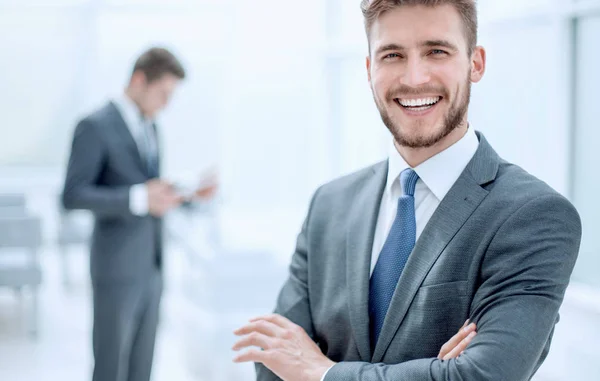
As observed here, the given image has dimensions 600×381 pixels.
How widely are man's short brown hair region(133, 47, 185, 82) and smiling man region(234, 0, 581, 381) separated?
1906 millimetres

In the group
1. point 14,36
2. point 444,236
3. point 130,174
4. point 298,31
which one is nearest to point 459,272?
point 444,236

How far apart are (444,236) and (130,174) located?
2068 millimetres

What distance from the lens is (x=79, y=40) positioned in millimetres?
8633

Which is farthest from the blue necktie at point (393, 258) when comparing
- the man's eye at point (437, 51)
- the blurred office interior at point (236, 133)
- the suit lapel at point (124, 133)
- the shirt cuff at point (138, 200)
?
the suit lapel at point (124, 133)

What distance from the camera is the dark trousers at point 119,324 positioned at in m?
2.96

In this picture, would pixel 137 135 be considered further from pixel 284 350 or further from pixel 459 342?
pixel 459 342

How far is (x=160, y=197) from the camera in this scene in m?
2.97

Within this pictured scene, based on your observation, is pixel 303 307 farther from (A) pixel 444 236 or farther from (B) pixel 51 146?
(B) pixel 51 146

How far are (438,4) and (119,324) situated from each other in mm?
2202

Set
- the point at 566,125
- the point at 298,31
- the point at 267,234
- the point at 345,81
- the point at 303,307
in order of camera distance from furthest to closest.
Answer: the point at 267,234 → the point at 298,31 → the point at 345,81 → the point at 566,125 → the point at 303,307

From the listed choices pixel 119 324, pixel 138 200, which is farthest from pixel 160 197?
pixel 119 324

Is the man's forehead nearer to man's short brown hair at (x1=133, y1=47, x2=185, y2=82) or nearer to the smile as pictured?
the smile

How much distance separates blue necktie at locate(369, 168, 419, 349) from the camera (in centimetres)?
124

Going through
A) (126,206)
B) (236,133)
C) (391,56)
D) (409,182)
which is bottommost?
(126,206)
